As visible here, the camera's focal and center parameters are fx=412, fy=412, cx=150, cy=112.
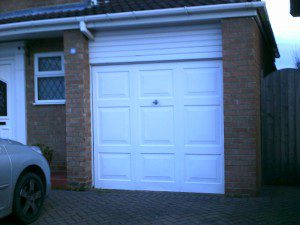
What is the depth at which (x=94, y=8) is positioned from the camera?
26.7ft

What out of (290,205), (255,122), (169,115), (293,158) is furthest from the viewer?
(293,158)

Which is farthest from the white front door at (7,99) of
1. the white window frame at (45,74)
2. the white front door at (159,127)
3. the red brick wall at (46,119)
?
the white front door at (159,127)

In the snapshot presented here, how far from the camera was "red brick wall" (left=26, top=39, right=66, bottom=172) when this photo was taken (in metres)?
8.40

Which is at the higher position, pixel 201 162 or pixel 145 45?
pixel 145 45

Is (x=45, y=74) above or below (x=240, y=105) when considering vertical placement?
above

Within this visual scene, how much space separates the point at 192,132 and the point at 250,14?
223cm

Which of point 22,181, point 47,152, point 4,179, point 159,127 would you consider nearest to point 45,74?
point 47,152

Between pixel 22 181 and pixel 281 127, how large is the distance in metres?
5.08

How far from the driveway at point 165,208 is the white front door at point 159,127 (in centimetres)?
33

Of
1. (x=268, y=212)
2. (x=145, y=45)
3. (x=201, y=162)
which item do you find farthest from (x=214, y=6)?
(x=268, y=212)

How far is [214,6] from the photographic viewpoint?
6742 mm

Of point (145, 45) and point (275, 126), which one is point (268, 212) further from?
point (145, 45)

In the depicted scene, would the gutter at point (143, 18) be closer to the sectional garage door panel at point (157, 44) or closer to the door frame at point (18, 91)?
the sectional garage door panel at point (157, 44)

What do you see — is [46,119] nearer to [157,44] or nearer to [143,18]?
[157,44]
